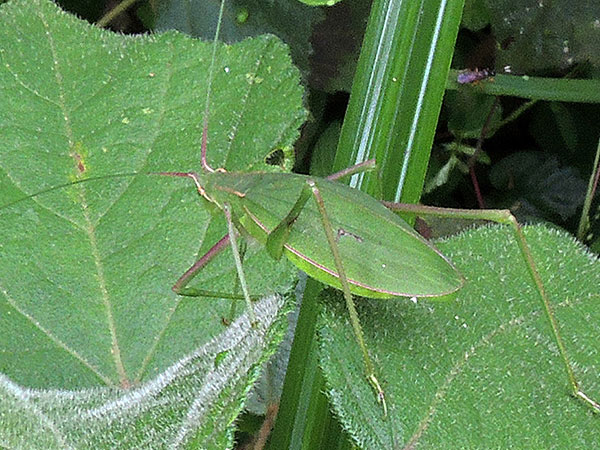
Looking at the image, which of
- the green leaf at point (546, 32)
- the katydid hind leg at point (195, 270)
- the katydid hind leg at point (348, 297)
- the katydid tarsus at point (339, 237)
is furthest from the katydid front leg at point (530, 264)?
the green leaf at point (546, 32)

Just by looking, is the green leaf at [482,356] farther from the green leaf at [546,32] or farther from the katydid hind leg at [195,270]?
the green leaf at [546,32]

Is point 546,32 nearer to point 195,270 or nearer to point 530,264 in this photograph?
point 530,264

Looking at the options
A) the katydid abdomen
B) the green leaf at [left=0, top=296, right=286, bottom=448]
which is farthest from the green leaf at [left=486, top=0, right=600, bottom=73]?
the green leaf at [left=0, top=296, right=286, bottom=448]

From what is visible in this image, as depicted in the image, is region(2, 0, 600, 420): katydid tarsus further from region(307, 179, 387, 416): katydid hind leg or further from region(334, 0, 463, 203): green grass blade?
region(334, 0, 463, 203): green grass blade

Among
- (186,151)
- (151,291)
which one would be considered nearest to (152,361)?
(151,291)

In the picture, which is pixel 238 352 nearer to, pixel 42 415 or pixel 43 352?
pixel 42 415

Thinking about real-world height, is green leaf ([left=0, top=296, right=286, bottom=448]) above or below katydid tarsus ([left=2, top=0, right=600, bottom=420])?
below
